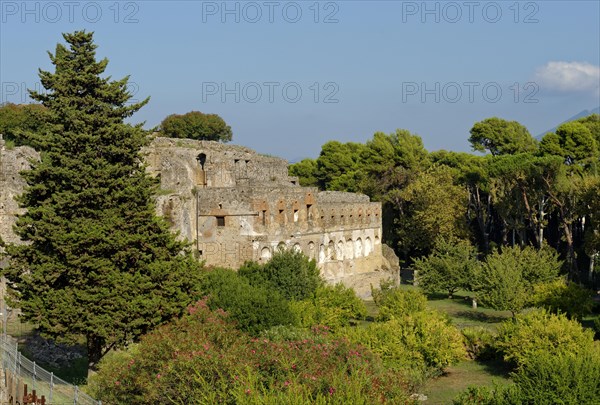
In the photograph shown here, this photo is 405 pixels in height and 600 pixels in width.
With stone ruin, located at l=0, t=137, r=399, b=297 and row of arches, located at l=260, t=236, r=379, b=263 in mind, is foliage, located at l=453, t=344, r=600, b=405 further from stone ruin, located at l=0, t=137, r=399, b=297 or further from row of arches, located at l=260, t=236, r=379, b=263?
row of arches, located at l=260, t=236, r=379, b=263

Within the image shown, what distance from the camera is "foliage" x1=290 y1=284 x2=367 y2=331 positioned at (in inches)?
1352

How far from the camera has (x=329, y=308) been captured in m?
36.6

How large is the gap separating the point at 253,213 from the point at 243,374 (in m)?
24.3

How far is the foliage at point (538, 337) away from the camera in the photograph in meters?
30.6

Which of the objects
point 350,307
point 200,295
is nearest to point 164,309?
point 200,295

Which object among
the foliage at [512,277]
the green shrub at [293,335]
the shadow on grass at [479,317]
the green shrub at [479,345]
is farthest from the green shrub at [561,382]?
the shadow on grass at [479,317]

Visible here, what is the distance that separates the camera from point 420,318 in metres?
32.4

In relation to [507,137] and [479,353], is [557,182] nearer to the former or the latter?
[507,137]

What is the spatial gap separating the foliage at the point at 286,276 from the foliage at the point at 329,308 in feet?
2.12

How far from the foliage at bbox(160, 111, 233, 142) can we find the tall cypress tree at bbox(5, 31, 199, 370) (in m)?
36.6

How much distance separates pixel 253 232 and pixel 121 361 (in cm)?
1910

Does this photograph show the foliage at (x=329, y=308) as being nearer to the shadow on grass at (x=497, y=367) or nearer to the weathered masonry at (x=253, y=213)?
the weathered masonry at (x=253, y=213)

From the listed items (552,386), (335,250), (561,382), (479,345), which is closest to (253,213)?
(335,250)

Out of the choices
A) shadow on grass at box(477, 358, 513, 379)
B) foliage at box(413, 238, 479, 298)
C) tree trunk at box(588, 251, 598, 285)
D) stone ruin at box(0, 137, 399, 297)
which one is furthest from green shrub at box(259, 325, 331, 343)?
tree trunk at box(588, 251, 598, 285)
